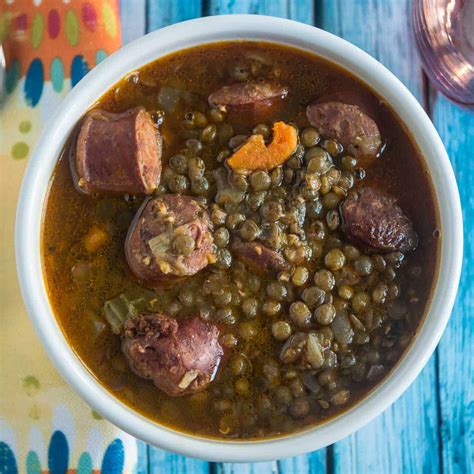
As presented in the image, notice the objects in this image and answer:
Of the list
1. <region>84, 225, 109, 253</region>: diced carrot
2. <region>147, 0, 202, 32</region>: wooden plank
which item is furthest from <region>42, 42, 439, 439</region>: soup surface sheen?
<region>147, 0, 202, 32</region>: wooden plank

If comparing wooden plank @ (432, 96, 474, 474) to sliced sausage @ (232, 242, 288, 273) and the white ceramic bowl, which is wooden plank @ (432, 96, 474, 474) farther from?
sliced sausage @ (232, 242, 288, 273)

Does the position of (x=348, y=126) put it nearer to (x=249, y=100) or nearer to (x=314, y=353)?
(x=249, y=100)

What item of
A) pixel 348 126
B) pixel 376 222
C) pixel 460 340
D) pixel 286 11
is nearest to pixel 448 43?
pixel 286 11

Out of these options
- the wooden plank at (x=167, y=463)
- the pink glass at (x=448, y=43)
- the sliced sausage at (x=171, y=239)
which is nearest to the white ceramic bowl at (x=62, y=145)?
the sliced sausage at (x=171, y=239)

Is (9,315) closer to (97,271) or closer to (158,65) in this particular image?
(97,271)

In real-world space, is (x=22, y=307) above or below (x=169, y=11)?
below

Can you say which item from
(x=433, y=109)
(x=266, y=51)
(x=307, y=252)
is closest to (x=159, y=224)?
(x=307, y=252)
